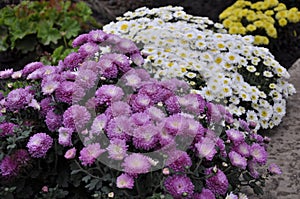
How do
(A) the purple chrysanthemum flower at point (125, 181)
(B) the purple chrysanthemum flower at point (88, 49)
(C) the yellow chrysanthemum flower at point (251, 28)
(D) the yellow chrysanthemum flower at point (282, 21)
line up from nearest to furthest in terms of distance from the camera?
(A) the purple chrysanthemum flower at point (125, 181)
(B) the purple chrysanthemum flower at point (88, 49)
(C) the yellow chrysanthemum flower at point (251, 28)
(D) the yellow chrysanthemum flower at point (282, 21)

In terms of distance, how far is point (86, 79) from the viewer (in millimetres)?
1917

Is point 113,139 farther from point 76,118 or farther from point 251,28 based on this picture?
point 251,28

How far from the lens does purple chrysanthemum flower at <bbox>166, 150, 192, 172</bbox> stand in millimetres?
1698

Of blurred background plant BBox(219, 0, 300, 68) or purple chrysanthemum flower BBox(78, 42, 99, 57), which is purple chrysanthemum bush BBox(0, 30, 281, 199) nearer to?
purple chrysanthemum flower BBox(78, 42, 99, 57)

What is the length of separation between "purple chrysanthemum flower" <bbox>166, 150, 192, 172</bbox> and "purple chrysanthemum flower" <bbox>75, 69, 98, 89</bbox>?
449 millimetres

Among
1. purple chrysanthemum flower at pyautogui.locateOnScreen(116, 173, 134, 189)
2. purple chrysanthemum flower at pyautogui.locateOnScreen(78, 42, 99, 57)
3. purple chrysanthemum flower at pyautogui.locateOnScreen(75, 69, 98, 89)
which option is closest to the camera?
purple chrysanthemum flower at pyautogui.locateOnScreen(116, 173, 134, 189)

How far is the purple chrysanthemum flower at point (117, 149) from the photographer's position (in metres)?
1.64

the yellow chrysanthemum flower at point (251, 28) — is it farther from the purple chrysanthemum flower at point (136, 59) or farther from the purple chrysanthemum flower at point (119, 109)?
the purple chrysanthemum flower at point (119, 109)

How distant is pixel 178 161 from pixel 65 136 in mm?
413

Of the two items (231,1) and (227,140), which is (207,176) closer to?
(227,140)

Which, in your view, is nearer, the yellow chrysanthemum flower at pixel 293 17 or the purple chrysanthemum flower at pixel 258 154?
the purple chrysanthemum flower at pixel 258 154

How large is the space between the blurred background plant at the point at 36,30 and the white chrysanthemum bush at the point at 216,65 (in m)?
0.93

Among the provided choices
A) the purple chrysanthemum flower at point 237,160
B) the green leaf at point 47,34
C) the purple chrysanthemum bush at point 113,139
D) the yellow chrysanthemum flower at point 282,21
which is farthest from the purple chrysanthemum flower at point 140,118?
the yellow chrysanthemum flower at point 282,21

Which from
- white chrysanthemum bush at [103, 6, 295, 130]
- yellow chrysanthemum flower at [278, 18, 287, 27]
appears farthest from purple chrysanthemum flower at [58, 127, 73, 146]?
yellow chrysanthemum flower at [278, 18, 287, 27]
